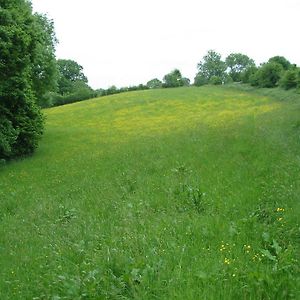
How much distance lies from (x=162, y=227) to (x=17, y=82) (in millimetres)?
16924

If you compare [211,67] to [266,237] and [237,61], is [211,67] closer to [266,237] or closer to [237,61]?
[237,61]

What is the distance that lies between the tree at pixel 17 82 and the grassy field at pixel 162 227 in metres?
5.72

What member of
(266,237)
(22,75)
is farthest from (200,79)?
(266,237)

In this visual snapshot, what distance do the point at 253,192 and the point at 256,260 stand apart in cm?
361

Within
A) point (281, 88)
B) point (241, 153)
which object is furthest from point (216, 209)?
point (281, 88)

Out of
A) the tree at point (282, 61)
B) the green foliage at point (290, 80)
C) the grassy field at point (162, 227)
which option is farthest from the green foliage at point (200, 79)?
the grassy field at point (162, 227)

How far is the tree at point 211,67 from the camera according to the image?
130m

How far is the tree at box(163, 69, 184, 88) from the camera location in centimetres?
10002

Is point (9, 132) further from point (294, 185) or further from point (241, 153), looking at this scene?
point (294, 185)

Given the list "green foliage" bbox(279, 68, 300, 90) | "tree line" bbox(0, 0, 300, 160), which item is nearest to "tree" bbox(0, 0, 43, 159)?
"tree line" bbox(0, 0, 300, 160)

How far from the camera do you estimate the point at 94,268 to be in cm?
575

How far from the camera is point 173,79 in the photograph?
103562 millimetres

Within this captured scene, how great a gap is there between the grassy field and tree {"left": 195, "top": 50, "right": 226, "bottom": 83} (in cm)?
11587

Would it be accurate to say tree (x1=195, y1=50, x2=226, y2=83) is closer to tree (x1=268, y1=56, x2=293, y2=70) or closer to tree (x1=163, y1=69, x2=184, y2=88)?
tree (x1=163, y1=69, x2=184, y2=88)
